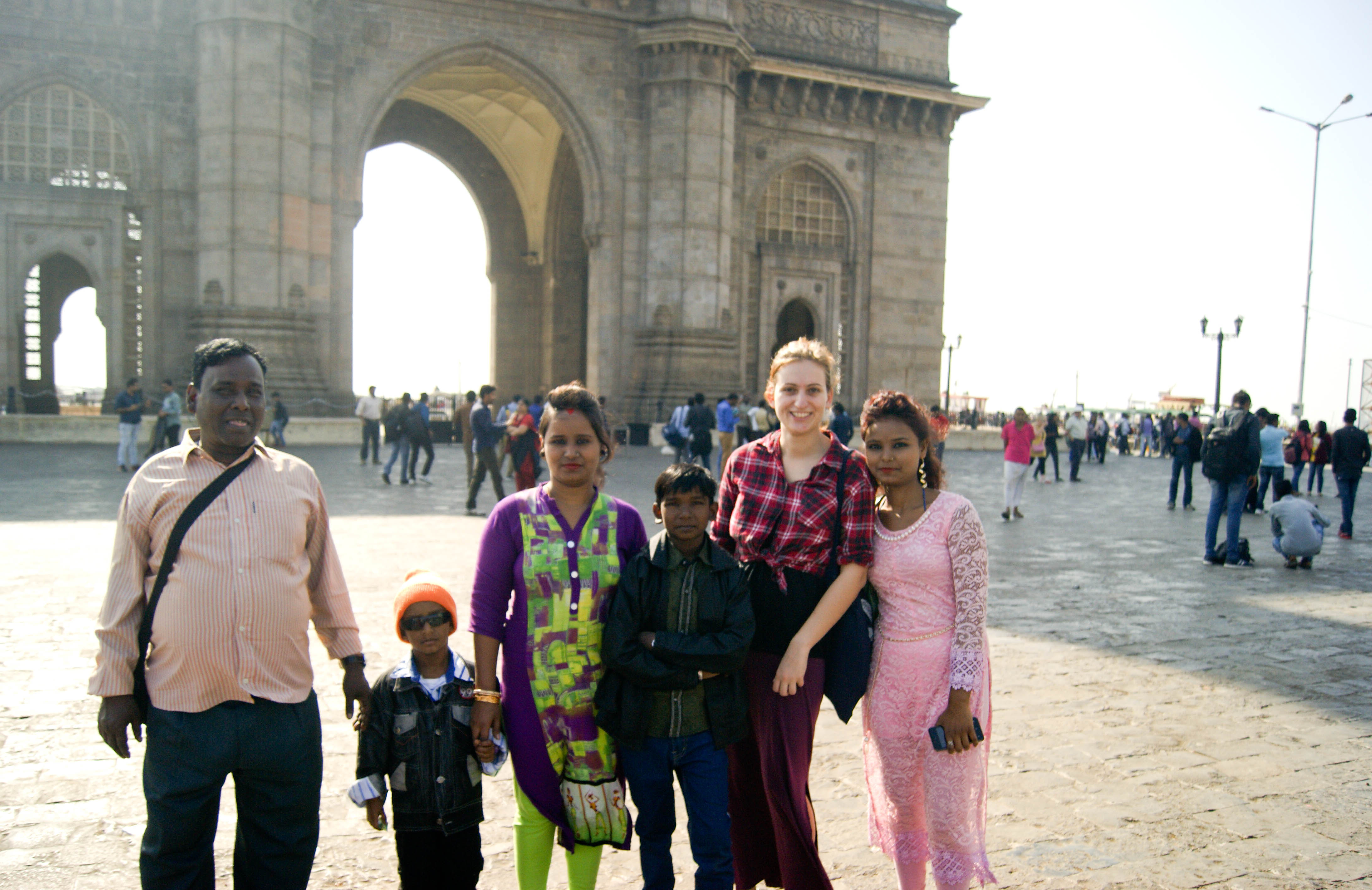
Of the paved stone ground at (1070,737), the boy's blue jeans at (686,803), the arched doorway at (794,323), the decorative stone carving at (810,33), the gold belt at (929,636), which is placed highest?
the decorative stone carving at (810,33)

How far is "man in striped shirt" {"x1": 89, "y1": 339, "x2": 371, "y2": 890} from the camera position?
2.44 m

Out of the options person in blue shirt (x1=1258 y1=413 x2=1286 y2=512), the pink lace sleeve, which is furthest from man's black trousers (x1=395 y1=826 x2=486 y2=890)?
person in blue shirt (x1=1258 y1=413 x2=1286 y2=512)

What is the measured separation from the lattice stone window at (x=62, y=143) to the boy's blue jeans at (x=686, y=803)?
22.1 metres

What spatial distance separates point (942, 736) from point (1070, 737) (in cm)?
210

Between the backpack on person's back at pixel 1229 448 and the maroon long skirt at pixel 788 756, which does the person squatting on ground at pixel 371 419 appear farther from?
the maroon long skirt at pixel 788 756

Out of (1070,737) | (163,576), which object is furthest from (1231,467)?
(163,576)

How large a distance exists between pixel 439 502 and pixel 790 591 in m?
10.7

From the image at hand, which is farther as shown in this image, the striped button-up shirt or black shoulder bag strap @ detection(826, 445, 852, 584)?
black shoulder bag strap @ detection(826, 445, 852, 584)

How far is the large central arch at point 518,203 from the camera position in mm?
28359

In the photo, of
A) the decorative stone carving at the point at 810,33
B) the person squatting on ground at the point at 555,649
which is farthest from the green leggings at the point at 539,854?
the decorative stone carving at the point at 810,33

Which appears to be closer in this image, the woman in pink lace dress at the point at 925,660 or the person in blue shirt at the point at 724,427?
the woman in pink lace dress at the point at 925,660

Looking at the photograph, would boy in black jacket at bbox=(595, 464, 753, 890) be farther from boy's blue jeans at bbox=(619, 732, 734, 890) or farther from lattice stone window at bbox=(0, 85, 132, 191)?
lattice stone window at bbox=(0, 85, 132, 191)

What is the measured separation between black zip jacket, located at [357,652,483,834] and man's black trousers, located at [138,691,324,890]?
0.58 ft

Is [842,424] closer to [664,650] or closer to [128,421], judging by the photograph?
[128,421]
